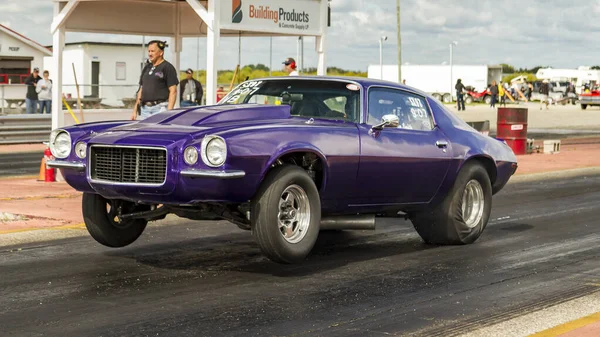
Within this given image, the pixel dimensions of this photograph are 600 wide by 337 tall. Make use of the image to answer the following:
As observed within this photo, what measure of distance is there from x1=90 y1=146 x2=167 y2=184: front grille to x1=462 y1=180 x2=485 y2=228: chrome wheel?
11.5ft

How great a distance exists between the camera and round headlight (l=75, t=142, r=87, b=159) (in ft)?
27.1

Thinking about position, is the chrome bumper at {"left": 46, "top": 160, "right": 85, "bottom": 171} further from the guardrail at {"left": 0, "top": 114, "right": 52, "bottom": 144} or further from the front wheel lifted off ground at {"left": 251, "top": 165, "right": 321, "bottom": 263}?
the guardrail at {"left": 0, "top": 114, "right": 52, "bottom": 144}

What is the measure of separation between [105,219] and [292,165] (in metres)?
1.83

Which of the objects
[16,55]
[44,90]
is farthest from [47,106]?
[16,55]

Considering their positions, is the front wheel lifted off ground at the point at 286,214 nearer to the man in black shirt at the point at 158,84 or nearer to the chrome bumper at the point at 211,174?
the chrome bumper at the point at 211,174

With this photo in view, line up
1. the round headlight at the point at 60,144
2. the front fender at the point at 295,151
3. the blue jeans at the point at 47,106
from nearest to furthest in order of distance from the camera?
the front fender at the point at 295,151 → the round headlight at the point at 60,144 → the blue jeans at the point at 47,106

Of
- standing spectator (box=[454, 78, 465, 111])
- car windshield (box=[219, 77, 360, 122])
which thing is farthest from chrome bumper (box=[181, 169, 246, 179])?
standing spectator (box=[454, 78, 465, 111])

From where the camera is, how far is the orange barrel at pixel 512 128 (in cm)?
2277

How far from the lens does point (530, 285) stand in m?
7.81

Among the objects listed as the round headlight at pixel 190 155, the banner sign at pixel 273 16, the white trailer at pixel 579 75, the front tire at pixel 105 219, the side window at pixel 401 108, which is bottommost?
the front tire at pixel 105 219

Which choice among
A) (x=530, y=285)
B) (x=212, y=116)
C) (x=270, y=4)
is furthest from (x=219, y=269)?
(x=270, y=4)

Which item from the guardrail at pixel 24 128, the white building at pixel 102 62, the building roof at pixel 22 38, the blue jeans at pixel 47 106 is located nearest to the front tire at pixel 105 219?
the guardrail at pixel 24 128

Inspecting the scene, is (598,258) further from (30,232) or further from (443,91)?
(443,91)

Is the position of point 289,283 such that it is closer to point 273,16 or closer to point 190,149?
point 190,149
